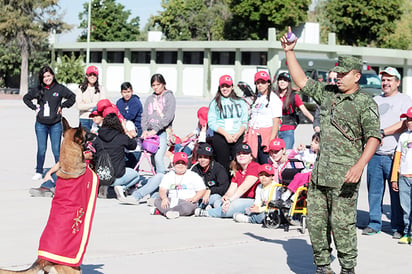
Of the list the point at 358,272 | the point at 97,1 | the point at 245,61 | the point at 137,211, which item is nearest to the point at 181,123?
the point at 137,211

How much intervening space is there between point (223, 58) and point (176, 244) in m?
53.9

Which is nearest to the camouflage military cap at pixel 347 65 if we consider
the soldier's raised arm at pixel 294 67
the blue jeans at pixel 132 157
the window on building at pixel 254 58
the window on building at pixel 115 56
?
the soldier's raised arm at pixel 294 67

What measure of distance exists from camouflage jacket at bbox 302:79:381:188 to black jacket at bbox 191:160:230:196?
4049 millimetres

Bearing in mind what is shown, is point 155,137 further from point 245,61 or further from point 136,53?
point 136,53

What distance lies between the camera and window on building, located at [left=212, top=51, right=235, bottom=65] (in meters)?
61.0

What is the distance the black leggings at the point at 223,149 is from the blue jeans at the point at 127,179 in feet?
4.89

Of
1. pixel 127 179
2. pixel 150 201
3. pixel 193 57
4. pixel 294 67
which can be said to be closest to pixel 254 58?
pixel 193 57

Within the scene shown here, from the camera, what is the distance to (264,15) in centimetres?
7569

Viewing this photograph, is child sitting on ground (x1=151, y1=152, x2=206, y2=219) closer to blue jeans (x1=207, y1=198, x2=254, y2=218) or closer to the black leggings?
blue jeans (x1=207, y1=198, x2=254, y2=218)

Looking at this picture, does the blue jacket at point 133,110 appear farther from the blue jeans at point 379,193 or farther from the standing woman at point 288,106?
the blue jeans at point 379,193

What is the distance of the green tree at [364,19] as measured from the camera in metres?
74.1

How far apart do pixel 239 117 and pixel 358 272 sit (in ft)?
13.9

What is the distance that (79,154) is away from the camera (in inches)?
226

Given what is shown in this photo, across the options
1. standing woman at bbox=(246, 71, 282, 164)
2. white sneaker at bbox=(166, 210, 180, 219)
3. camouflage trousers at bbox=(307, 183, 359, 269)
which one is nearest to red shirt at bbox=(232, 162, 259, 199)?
standing woman at bbox=(246, 71, 282, 164)
